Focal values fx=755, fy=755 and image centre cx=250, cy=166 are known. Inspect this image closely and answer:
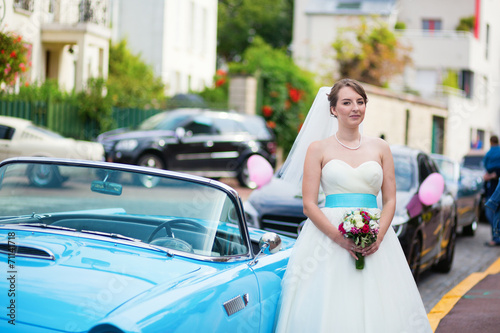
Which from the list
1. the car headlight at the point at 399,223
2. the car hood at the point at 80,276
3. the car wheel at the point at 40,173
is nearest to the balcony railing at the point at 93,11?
the car headlight at the point at 399,223

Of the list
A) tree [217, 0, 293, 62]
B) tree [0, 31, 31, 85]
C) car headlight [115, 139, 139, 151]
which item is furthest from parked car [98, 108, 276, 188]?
tree [217, 0, 293, 62]

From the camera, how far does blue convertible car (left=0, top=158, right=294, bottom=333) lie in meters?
3.33

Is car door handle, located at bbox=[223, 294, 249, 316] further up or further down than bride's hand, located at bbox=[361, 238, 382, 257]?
further down

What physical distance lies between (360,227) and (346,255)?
0.25 meters

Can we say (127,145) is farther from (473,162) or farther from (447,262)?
(447,262)

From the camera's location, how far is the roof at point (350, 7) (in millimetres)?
45031

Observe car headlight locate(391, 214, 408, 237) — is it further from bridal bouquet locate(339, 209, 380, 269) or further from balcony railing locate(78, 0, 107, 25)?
balcony railing locate(78, 0, 107, 25)

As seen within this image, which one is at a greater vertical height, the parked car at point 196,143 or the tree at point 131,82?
the tree at point 131,82

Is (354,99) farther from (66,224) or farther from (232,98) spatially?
(232,98)

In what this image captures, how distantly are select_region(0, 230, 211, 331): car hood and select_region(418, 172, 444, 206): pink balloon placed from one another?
17.2ft

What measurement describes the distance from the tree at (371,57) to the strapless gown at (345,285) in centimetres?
2596

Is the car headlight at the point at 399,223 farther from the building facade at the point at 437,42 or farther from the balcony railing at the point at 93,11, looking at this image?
→ the building facade at the point at 437,42

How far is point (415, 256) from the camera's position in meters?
8.41

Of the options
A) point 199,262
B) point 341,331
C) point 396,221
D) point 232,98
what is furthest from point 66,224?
point 232,98
